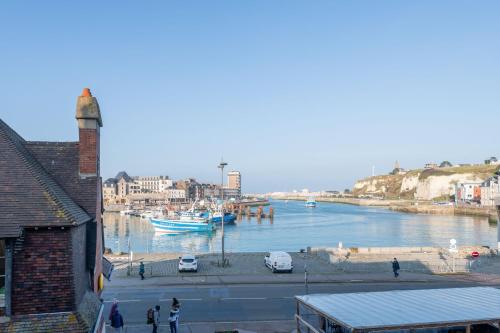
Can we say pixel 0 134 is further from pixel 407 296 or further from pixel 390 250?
pixel 390 250

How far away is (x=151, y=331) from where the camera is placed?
19.4m

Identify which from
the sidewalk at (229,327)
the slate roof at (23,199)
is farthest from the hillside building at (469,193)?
the slate roof at (23,199)

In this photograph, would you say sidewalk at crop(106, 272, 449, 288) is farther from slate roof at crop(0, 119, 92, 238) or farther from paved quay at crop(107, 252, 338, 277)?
slate roof at crop(0, 119, 92, 238)

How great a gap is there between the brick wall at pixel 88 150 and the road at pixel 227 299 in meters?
9.85

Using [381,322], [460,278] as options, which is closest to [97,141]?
[381,322]

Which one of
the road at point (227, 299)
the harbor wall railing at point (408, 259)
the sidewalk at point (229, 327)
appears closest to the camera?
the sidewalk at point (229, 327)

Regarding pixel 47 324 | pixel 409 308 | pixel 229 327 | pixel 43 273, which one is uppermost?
pixel 43 273

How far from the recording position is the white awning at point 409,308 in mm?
11922

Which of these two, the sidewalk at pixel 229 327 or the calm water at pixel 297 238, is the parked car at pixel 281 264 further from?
the calm water at pixel 297 238

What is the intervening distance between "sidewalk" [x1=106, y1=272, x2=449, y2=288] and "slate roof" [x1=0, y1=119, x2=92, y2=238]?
1852 centimetres

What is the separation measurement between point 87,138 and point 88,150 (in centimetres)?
34

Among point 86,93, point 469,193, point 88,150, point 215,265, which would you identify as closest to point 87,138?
point 88,150

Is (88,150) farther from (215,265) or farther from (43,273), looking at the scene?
(215,265)

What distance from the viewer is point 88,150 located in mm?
13430
